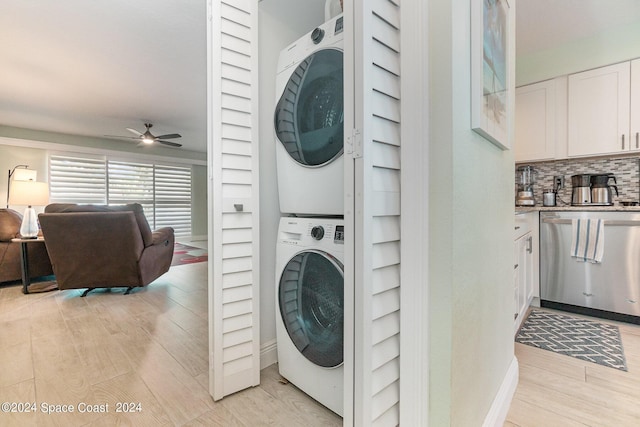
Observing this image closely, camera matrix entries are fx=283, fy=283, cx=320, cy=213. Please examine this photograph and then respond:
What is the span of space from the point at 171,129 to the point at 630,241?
6.50 m

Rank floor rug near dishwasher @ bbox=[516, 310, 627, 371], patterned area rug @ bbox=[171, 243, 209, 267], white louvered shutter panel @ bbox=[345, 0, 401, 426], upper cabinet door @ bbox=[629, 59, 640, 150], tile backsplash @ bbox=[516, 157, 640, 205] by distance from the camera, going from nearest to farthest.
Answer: white louvered shutter panel @ bbox=[345, 0, 401, 426] → floor rug near dishwasher @ bbox=[516, 310, 627, 371] → upper cabinet door @ bbox=[629, 59, 640, 150] → tile backsplash @ bbox=[516, 157, 640, 205] → patterned area rug @ bbox=[171, 243, 209, 267]

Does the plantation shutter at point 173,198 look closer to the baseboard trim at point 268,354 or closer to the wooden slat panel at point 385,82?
the baseboard trim at point 268,354

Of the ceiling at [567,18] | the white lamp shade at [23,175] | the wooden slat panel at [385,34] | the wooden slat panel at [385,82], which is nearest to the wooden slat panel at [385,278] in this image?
the wooden slat panel at [385,82]

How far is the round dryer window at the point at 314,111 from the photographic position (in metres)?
1.23

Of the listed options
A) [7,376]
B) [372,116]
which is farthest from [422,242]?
[7,376]

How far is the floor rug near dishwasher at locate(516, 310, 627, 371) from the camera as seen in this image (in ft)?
5.71

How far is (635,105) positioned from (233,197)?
3326mm

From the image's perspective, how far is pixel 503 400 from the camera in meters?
1.26

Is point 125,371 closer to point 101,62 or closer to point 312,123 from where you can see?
point 312,123

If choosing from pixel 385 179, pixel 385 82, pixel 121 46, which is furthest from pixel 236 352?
pixel 121 46

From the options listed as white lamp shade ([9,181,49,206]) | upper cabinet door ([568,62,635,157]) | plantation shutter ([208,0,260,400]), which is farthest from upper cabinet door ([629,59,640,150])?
white lamp shade ([9,181,49,206])

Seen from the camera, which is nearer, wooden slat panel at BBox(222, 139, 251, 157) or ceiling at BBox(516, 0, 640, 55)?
wooden slat panel at BBox(222, 139, 251, 157)

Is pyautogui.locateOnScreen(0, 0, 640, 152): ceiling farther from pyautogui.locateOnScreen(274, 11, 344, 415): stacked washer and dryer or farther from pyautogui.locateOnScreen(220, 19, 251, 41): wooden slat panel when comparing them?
pyautogui.locateOnScreen(274, 11, 344, 415): stacked washer and dryer

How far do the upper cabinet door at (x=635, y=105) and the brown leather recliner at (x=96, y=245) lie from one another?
4.51 meters
